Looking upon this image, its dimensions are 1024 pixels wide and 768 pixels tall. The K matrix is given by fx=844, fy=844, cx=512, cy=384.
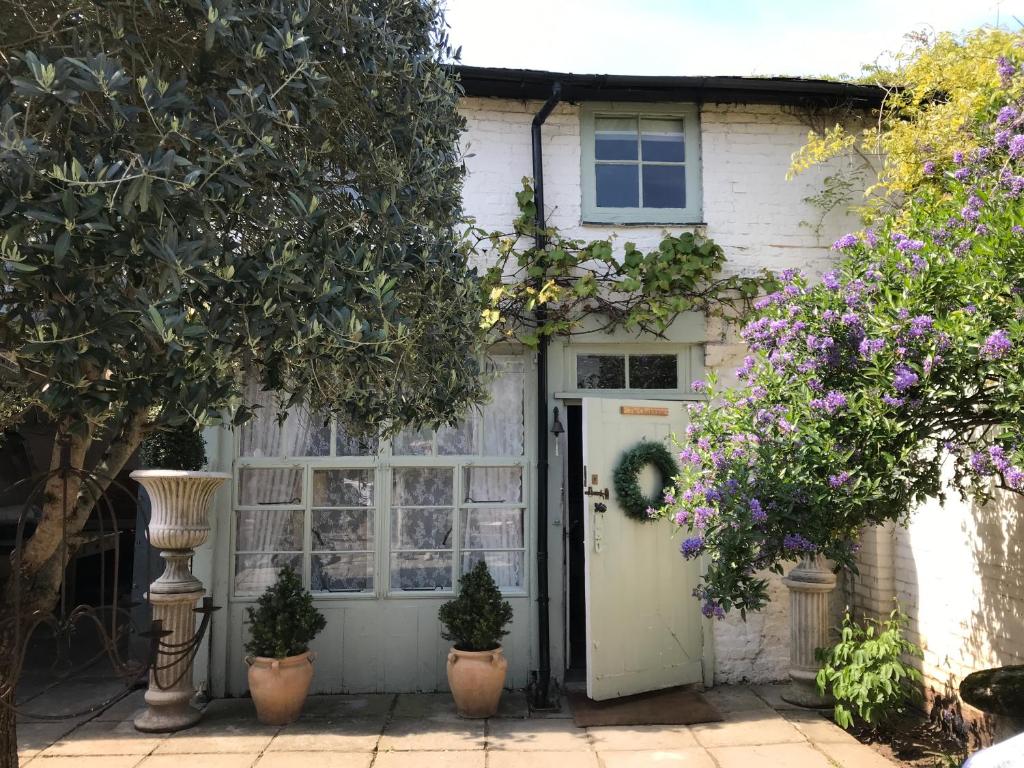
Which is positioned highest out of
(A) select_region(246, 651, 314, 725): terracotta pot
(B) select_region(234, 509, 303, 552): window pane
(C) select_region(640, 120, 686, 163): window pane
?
(C) select_region(640, 120, 686, 163): window pane

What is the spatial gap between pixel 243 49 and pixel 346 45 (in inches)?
22.3

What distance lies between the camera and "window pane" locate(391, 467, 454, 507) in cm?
659

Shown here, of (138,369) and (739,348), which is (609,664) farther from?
(138,369)

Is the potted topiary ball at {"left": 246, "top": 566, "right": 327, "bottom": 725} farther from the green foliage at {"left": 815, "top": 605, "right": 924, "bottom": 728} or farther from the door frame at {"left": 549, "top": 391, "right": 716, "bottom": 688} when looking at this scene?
the green foliage at {"left": 815, "top": 605, "right": 924, "bottom": 728}

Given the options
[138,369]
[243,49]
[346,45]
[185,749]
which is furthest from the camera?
[185,749]

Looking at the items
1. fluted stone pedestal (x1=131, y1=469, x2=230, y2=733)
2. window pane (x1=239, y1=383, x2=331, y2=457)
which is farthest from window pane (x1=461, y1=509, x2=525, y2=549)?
fluted stone pedestal (x1=131, y1=469, x2=230, y2=733)

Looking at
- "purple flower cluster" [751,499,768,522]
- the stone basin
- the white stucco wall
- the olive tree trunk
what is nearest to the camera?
the olive tree trunk

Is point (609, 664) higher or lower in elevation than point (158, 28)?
lower

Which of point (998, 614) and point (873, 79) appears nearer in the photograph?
point (998, 614)

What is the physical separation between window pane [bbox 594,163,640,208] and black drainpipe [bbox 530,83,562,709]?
0.51m

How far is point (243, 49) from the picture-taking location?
2350 mm

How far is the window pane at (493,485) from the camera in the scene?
6609 millimetres

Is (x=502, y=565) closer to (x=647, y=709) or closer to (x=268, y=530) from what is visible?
(x=647, y=709)

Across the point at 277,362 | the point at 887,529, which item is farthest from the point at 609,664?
the point at 277,362
